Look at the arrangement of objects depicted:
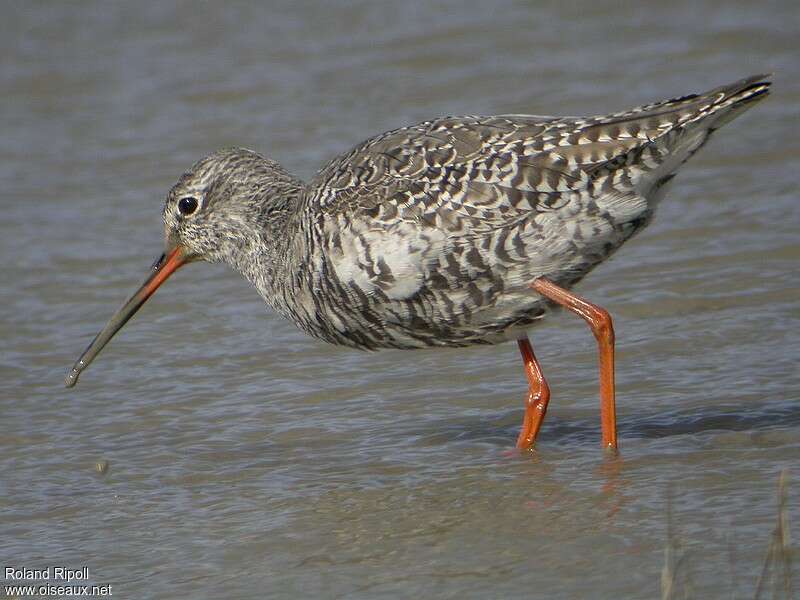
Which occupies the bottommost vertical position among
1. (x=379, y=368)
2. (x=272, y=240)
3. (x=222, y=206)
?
(x=379, y=368)

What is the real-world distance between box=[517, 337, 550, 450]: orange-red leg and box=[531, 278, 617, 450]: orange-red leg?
33cm

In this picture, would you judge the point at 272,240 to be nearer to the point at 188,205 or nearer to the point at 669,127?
the point at 188,205

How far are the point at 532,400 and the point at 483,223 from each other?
1080 millimetres

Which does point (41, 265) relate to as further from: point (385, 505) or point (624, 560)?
point (624, 560)

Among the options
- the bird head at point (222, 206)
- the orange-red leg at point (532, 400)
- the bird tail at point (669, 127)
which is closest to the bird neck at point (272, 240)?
the bird head at point (222, 206)

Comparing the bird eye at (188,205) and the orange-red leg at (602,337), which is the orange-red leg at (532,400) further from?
the bird eye at (188,205)

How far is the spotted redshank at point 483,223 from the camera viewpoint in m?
6.57

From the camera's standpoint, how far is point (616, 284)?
30.1 ft

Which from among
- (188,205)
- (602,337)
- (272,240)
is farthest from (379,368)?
(602,337)

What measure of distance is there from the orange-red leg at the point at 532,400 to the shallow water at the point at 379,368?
0.12 metres

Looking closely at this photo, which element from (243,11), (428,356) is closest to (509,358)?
(428,356)

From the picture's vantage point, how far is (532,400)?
23.6ft

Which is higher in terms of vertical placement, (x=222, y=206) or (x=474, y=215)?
(x=474, y=215)

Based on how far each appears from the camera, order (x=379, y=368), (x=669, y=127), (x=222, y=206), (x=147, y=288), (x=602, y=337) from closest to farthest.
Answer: (x=669, y=127), (x=602, y=337), (x=222, y=206), (x=147, y=288), (x=379, y=368)
